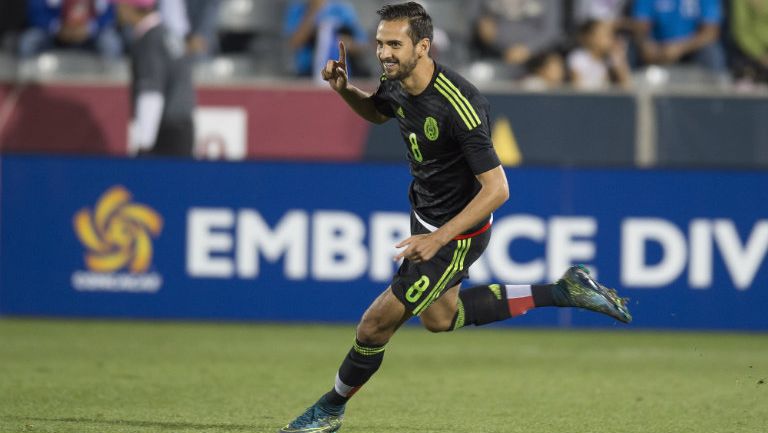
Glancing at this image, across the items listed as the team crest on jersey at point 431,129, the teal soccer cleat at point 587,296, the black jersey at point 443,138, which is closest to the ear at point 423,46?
the black jersey at point 443,138

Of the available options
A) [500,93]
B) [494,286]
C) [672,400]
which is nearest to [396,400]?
[494,286]

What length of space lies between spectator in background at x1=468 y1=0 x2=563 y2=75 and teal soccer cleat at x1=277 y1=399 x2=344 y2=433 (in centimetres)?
797

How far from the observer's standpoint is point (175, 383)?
7664mm

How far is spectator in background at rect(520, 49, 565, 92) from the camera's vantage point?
12727 millimetres

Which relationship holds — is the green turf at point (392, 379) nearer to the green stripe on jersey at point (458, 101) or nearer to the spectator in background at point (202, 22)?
the green stripe on jersey at point (458, 101)

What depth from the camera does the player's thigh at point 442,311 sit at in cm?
640

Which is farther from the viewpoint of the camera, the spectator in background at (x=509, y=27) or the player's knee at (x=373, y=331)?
the spectator in background at (x=509, y=27)

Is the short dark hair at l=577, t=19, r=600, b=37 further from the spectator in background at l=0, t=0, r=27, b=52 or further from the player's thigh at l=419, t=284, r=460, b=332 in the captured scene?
the player's thigh at l=419, t=284, r=460, b=332

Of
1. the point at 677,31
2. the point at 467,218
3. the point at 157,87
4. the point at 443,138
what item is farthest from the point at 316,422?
the point at 677,31

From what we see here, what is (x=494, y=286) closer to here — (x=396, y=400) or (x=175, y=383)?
(x=396, y=400)

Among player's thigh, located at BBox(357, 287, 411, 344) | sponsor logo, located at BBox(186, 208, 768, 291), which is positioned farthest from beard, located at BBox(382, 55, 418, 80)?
sponsor logo, located at BBox(186, 208, 768, 291)

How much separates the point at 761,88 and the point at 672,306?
10.1 ft

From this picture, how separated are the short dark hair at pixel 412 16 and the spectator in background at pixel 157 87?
19.3 ft

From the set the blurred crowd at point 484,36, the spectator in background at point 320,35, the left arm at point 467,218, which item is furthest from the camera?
the blurred crowd at point 484,36
